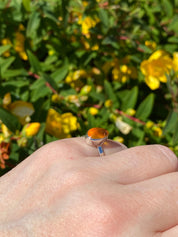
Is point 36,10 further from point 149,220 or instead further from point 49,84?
point 149,220

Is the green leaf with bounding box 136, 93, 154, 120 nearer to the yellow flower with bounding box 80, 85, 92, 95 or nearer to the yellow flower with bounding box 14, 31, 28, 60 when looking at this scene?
the yellow flower with bounding box 80, 85, 92, 95

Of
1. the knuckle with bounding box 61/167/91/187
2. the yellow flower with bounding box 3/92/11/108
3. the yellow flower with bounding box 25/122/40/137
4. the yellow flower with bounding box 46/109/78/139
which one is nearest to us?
the knuckle with bounding box 61/167/91/187

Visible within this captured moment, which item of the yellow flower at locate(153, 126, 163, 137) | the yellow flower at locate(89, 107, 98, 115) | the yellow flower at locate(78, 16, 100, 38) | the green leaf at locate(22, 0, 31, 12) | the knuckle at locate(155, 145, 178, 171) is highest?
the green leaf at locate(22, 0, 31, 12)

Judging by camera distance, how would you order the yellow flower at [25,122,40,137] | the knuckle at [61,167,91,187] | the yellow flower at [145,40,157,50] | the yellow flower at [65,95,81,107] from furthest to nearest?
the yellow flower at [145,40,157,50] → the yellow flower at [65,95,81,107] → the yellow flower at [25,122,40,137] → the knuckle at [61,167,91,187]

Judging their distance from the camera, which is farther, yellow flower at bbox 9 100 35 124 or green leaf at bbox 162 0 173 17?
green leaf at bbox 162 0 173 17

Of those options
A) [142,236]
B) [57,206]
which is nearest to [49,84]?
[57,206]

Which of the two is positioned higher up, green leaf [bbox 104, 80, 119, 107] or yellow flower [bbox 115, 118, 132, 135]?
green leaf [bbox 104, 80, 119, 107]

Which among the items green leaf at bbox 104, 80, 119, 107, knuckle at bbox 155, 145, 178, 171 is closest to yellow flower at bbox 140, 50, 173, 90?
green leaf at bbox 104, 80, 119, 107
